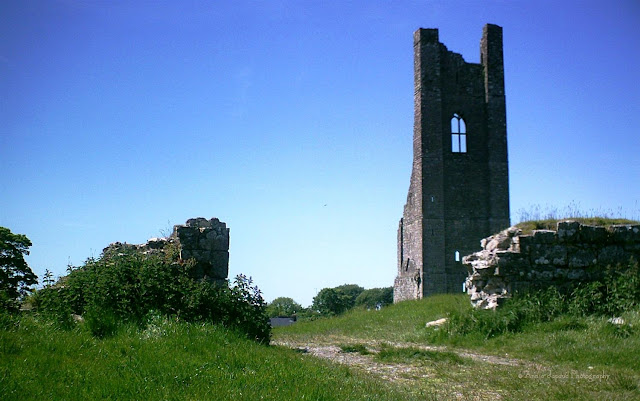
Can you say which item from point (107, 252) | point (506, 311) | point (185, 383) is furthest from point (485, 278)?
point (185, 383)

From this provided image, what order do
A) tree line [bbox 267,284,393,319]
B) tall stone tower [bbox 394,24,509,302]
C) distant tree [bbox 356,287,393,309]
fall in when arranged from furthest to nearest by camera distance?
distant tree [bbox 356,287,393,309] → tree line [bbox 267,284,393,319] → tall stone tower [bbox 394,24,509,302]

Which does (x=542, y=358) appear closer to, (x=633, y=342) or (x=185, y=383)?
(x=633, y=342)

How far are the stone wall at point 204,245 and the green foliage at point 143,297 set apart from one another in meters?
0.31

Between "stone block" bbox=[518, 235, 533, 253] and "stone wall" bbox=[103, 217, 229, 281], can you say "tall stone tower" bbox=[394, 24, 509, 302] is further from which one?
"stone wall" bbox=[103, 217, 229, 281]

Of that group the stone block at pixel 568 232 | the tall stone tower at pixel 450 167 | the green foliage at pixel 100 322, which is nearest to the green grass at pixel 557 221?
the stone block at pixel 568 232

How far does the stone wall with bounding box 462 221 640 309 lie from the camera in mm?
11852

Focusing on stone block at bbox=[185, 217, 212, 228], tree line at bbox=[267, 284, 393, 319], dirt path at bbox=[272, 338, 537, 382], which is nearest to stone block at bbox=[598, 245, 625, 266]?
dirt path at bbox=[272, 338, 537, 382]

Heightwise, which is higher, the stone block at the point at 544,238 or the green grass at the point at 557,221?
the green grass at the point at 557,221

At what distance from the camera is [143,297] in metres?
8.70

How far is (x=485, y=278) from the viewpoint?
1264cm

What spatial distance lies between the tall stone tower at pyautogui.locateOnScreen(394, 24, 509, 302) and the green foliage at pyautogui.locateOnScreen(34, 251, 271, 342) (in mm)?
24438

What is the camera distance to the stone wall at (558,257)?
38.9ft

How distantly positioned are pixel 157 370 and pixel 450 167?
101 ft

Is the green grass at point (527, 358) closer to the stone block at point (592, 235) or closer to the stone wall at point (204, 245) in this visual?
the stone block at point (592, 235)
